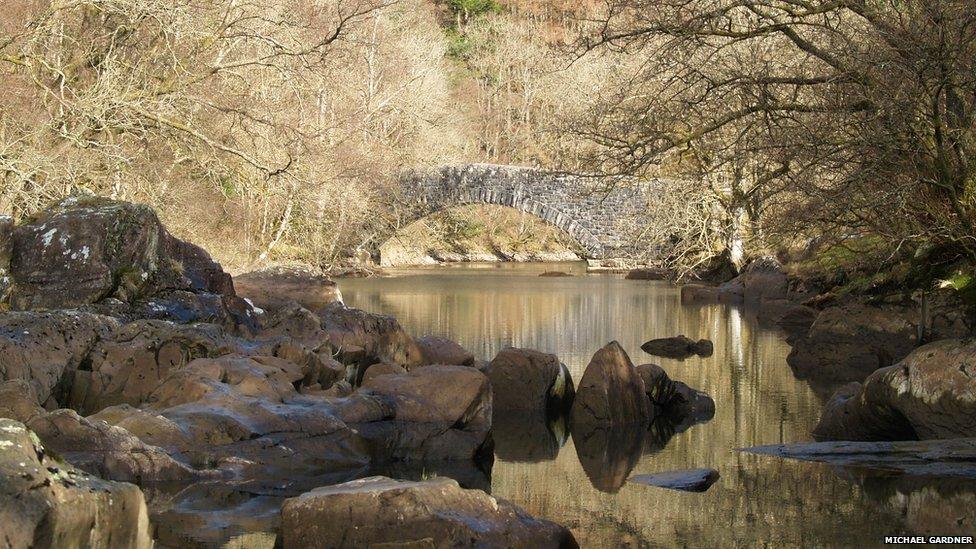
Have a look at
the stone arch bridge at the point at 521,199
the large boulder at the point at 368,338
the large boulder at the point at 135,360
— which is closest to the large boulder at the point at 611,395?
the large boulder at the point at 368,338

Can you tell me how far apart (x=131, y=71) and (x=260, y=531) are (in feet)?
40.3

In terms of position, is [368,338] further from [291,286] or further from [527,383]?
[291,286]

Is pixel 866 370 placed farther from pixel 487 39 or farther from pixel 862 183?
pixel 487 39

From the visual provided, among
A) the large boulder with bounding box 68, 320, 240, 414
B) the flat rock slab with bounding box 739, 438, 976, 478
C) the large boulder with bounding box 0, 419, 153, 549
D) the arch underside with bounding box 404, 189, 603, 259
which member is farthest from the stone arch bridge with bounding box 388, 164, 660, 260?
the large boulder with bounding box 0, 419, 153, 549

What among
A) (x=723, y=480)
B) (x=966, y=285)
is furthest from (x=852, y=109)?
(x=723, y=480)

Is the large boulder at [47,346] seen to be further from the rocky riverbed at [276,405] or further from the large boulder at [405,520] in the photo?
the large boulder at [405,520]

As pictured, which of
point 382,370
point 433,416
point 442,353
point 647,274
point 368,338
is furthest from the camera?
point 647,274

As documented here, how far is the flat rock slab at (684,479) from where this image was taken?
8.31 m

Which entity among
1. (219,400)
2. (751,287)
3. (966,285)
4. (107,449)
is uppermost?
(751,287)

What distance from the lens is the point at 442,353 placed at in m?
13.6

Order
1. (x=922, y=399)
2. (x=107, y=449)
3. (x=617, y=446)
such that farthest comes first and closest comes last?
(x=617, y=446)
(x=922, y=399)
(x=107, y=449)

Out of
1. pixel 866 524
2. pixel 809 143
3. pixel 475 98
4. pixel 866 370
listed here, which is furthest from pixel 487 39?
pixel 866 524

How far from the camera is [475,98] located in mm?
45531

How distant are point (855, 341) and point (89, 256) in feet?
28.9
